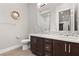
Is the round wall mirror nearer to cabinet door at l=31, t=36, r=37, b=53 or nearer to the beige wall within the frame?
the beige wall

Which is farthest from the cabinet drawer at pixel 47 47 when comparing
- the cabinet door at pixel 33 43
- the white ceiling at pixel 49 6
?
the white ceiling at pixel 49 6

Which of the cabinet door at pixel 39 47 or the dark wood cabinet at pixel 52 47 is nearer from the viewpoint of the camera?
the dark wood cabinet at pixel 52 47

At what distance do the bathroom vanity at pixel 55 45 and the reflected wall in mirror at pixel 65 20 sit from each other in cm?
46

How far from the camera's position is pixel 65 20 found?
2.98 m

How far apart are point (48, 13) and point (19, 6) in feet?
3.32

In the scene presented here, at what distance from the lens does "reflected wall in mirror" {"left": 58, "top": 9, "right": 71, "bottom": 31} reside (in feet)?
9.45

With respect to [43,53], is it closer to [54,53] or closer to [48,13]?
[54,53]

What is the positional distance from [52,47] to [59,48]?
0.95 feet

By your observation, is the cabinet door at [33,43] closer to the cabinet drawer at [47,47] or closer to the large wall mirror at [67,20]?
the cabinet drawer at [47,47]

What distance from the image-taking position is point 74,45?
6.40ft

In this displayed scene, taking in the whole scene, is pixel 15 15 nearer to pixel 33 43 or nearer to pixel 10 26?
pixel 10 26

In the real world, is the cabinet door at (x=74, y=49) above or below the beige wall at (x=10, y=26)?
below

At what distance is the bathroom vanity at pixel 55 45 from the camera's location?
1984mm

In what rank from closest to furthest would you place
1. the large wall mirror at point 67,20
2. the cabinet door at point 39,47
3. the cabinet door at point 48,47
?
the cabinet door at point 48,47 → the large wall mirror at point 67,20 → the cabinet door at point 39,47
